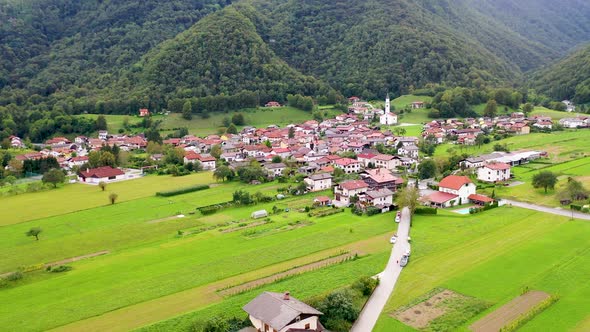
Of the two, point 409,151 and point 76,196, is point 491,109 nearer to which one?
point 409,151

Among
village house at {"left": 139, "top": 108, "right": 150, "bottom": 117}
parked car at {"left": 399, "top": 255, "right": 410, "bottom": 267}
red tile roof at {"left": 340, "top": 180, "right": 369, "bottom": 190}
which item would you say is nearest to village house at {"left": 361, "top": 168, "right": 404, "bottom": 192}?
red tile roof at {"left": 340, "top": 180, "right": 369, "bottom": 190}

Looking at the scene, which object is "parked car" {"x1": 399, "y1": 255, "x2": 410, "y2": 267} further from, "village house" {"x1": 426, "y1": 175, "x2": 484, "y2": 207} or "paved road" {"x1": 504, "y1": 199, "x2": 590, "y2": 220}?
"paved road" {"x1": 504, "y1": 199, "x2": 590, "y2": 220}

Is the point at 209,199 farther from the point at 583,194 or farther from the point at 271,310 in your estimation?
the point at 583,194

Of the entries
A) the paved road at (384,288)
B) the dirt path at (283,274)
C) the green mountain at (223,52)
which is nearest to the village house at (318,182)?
the paved road at (384,288)

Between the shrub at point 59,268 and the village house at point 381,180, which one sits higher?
the village house at point 381,180

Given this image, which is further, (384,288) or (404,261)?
(404,261)

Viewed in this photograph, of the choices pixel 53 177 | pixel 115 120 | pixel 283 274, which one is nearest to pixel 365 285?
pixel 283 274

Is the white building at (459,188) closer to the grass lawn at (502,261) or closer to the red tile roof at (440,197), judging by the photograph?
the red tile roof at (440,197)
